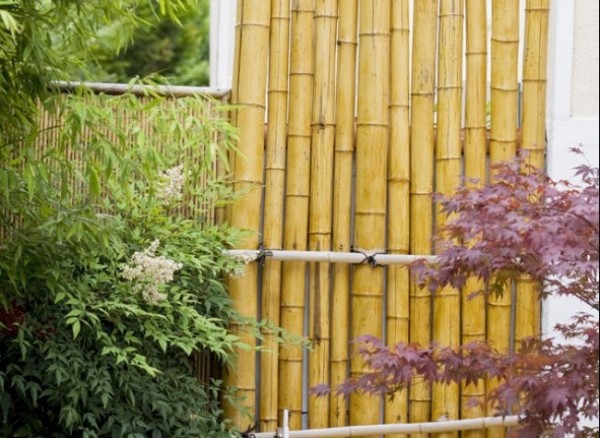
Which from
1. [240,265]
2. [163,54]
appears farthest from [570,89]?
[163,54]

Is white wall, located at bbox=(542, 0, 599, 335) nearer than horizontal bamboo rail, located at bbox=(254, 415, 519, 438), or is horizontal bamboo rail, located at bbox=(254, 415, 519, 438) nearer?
horizontal bamboo rail, located at bbox=(254, 415, 519, 438)

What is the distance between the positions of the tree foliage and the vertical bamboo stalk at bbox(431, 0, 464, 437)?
959 mm

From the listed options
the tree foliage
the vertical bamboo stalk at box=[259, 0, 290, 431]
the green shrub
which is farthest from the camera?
the vertical bamboo stalk at box=[259, 0, 290, 431]

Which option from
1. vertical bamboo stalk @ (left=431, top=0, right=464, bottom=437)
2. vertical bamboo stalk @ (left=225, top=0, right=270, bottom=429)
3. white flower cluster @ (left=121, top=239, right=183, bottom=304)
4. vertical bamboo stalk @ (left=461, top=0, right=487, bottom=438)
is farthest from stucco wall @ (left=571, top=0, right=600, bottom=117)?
white flower cluster @ (left=121, top=239, right=183, bottom=304)

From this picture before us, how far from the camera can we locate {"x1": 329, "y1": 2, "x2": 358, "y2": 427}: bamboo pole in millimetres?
4988

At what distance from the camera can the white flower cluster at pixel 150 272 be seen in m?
4.34

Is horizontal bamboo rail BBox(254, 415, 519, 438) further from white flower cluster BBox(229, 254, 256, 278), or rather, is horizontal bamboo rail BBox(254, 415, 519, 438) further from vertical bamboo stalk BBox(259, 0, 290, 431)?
white flower cluster BBox(229, 254, 256, 278)

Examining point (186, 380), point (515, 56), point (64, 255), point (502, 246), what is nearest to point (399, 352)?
point (502, 246)

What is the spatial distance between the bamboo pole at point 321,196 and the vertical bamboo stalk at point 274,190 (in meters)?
0.13

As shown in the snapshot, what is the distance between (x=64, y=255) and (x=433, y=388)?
5.54ft

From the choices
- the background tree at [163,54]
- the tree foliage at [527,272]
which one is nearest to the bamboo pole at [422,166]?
the tree foliage at [527,272]

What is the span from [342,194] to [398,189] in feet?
0.80

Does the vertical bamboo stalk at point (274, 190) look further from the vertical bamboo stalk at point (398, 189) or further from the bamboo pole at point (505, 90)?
the bamboo pole at point (505, 90)

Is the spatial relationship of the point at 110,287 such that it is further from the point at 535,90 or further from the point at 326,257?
the point at 535,90
